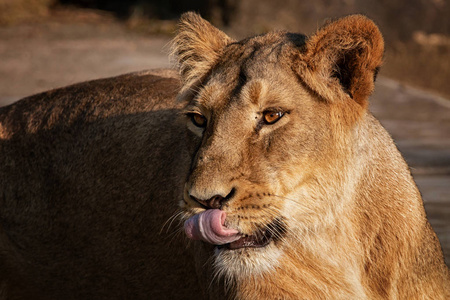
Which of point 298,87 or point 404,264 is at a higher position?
point 298,87

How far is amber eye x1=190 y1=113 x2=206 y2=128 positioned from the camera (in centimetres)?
439

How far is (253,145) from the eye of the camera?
4086 millimetres

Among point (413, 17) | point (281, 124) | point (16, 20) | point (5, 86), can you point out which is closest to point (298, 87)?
point (281, 124)

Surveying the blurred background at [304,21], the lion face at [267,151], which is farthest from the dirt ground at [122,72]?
the lion face at [267,151]

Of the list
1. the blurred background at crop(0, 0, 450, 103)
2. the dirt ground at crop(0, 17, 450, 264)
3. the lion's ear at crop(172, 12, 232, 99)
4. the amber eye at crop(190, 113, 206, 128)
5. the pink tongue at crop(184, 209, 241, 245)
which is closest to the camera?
the pink tongue at crop(184, 209, 241, 245)

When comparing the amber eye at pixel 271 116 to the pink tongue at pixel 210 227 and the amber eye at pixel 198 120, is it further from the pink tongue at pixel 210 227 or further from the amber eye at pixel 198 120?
the pink tongue at pixel 210 227

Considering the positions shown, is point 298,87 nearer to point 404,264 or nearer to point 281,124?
point 281,124

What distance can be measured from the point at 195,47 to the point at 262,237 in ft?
4.14

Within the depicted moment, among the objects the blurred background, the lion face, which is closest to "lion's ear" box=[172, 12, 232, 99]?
the lion face

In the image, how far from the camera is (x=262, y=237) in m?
4.16

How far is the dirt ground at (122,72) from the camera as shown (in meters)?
8.62

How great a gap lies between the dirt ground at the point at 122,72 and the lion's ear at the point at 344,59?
2636mm

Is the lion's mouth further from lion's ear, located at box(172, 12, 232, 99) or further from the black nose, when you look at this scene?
lion's ear, located at box(172, 12, 232, 99)

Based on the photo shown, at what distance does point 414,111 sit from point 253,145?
756cm
